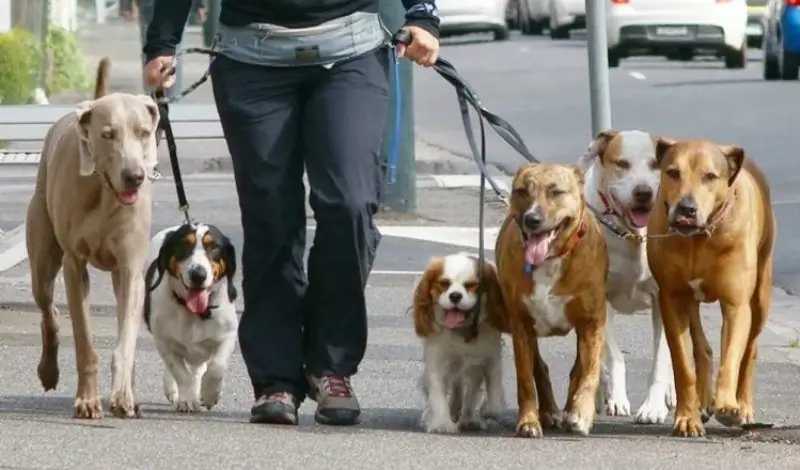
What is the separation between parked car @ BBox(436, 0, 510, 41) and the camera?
4216cm

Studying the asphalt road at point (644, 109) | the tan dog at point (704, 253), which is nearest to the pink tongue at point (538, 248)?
the tan dog at point (704, 253)

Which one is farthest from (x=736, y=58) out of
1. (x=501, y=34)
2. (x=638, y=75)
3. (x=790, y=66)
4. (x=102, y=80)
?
(x=102, y=80)

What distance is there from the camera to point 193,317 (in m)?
8.34

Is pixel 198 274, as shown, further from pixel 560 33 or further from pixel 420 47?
pixel 560 33

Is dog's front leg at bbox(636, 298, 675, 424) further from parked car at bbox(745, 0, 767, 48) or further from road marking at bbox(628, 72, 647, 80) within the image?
parked car at bbox(745, 0, 767, 48)

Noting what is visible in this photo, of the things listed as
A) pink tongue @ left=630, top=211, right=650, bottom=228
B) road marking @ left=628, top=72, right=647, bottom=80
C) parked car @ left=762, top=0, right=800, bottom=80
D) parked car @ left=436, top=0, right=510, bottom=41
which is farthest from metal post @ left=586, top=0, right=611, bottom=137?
parked car @ left=436, top=0, right=510, bottom=41

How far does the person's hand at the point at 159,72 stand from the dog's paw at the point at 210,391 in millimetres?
1157

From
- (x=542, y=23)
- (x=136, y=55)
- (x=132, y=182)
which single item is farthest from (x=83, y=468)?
(x=542, y=23)

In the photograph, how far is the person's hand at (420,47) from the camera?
25.8ft

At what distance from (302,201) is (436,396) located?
2.81 feet

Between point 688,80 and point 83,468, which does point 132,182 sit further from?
point 688,80

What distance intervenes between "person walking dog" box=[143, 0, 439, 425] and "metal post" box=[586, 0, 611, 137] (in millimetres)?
2989

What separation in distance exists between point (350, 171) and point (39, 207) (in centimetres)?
145

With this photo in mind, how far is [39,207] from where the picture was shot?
28.2 feet
